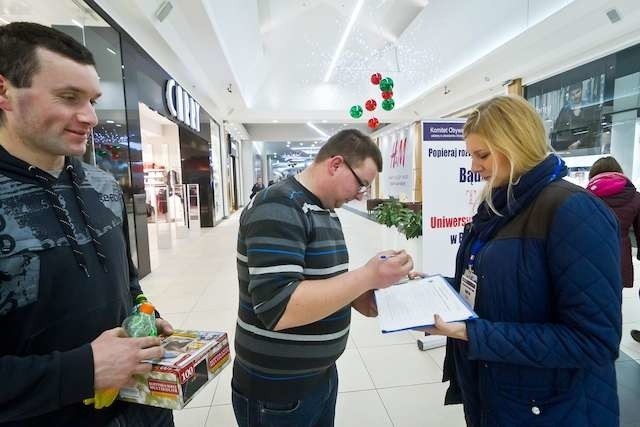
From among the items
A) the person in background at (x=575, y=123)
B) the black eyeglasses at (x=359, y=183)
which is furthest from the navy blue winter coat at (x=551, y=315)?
the person in background at (x=575, y=123)

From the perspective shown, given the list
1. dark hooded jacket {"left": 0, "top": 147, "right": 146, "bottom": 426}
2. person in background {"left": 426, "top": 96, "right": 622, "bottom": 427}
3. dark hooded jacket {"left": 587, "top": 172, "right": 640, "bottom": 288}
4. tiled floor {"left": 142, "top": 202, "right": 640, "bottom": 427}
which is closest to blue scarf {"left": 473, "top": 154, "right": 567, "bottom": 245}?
person in background {"left": 426, "top": 96, "right": 622, "bottom": 427}

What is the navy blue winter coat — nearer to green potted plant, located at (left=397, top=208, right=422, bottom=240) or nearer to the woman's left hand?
the woman's left hand

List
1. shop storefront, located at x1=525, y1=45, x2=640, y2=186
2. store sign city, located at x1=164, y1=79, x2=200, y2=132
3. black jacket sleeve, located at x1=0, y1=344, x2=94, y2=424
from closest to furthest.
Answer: black jacket sleeve, located at x1=0, y1=344, x2=94, y2=424
shop storefront, located at x1=525, y1=45, x2=640, y2=186
store sign city, located at x1=164, y1=79, x2=200, y2=132

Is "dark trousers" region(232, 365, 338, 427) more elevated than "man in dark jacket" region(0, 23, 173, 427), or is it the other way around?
"man in dark jacket" region(0, 23, 173, 427)

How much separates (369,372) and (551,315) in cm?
178

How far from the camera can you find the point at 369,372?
2471 mm

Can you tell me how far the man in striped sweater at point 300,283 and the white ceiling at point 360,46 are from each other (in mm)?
3355

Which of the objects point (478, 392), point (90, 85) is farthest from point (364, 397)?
point (90, 85)

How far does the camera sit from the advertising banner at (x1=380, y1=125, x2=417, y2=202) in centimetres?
1343

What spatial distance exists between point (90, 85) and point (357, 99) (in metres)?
11.2

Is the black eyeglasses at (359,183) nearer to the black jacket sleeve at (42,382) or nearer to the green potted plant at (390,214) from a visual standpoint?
the black jacket sleeve at (42,382)

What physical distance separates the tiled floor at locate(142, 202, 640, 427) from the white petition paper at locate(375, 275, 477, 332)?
1228 millimetres

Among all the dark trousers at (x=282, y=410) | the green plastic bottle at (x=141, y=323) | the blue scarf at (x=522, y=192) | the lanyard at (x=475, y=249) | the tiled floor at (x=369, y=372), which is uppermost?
the blue scarf at (x=522, y=192)

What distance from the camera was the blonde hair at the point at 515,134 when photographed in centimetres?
99
